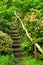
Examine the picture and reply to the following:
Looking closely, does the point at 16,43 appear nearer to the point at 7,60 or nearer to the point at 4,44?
the point at 4,44

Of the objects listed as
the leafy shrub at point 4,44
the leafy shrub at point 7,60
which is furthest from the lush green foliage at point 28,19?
the leafy shrub at point 7,60

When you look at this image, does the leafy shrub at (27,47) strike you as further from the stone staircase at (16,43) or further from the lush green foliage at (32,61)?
the lush green foliage at (32,61)

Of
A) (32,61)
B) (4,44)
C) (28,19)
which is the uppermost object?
(28,19)

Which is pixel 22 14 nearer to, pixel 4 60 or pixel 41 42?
pixel 41 42

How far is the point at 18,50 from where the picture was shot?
13023 mm

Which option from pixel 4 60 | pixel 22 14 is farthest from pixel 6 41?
pixel 22 14

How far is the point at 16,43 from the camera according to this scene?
1409 cm

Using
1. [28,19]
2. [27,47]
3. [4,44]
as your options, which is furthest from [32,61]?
[28,19]

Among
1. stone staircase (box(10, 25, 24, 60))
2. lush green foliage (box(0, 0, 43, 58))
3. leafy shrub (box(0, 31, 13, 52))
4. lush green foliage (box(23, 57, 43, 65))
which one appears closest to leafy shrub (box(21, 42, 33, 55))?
lush green foliage (box(0, 0, 43, 58))

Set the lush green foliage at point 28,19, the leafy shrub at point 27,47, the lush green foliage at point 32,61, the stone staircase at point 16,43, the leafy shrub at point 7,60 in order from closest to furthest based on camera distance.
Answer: the leafy shrub at point 7,60
the lush green foliage at point 32,61
the leafy shrub at point 27,47
the stone staircase at point 16,43
the lush green foliage at point 28,19

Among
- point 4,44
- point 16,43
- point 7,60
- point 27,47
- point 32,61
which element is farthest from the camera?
point 16,43

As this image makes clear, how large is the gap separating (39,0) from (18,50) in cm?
641

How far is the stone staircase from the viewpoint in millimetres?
12617

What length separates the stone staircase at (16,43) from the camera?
12.6 meters
